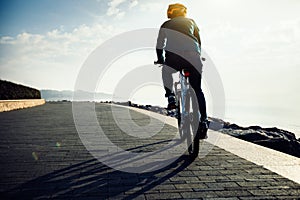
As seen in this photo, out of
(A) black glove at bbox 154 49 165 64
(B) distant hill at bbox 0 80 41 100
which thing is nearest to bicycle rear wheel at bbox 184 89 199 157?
(A) black glove at bbox 154 49 165 64

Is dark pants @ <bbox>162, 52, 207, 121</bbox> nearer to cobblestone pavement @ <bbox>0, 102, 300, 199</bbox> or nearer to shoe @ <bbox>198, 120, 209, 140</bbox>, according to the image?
shoe @ <bbox>198, 120, 209, 140</bbox>

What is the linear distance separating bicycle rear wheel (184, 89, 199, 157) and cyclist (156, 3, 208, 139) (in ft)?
0.32

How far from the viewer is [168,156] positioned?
508 centimetres

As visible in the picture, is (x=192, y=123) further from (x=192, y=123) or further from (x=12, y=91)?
(x=12, y=91)

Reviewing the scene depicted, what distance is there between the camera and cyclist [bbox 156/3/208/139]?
4926mm

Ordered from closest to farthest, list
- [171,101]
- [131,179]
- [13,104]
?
[131,179]
[171,101]
[13,104]

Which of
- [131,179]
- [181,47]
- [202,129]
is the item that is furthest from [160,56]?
[131,179]

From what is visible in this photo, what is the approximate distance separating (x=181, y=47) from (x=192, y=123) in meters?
1.28

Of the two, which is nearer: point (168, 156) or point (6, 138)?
point (168, 156)

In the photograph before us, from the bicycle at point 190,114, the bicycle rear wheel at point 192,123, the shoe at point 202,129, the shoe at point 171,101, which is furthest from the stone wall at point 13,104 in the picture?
the shoe at point 202,129

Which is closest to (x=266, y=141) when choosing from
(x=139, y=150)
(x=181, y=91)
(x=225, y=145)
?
(x=225, y=145)

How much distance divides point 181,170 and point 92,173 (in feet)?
3.96

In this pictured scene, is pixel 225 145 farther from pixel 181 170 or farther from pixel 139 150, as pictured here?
pixel 181 170

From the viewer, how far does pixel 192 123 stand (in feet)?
16.4
